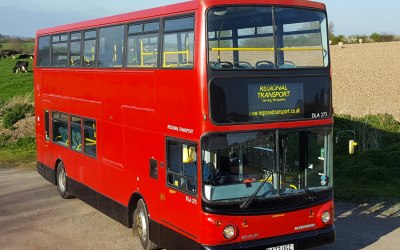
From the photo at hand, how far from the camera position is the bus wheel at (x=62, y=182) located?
44.5 ft

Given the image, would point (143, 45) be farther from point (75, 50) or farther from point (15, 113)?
point (15, 113)

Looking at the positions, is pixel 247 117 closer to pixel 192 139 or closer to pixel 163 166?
pixel 192 139

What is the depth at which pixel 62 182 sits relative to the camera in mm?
13773

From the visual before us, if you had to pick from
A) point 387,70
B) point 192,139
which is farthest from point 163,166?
point 387,70

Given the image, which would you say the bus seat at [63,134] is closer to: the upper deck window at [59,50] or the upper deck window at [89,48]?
the upper deck window at [59,50]

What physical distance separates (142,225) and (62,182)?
4925mm

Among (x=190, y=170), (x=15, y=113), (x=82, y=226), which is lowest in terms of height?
(x=82, y=226)

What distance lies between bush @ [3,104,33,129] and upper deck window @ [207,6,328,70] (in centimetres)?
1860

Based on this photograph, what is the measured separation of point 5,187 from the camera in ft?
50.0

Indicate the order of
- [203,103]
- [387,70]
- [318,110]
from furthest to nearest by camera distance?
[387,70] → [318,110] → [203,103]

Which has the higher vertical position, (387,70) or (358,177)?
(387,70)

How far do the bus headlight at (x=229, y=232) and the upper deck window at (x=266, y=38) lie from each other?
7.29ft

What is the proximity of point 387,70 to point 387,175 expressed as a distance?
20309mm

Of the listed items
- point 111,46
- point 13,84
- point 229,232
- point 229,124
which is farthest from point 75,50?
point 13,84
